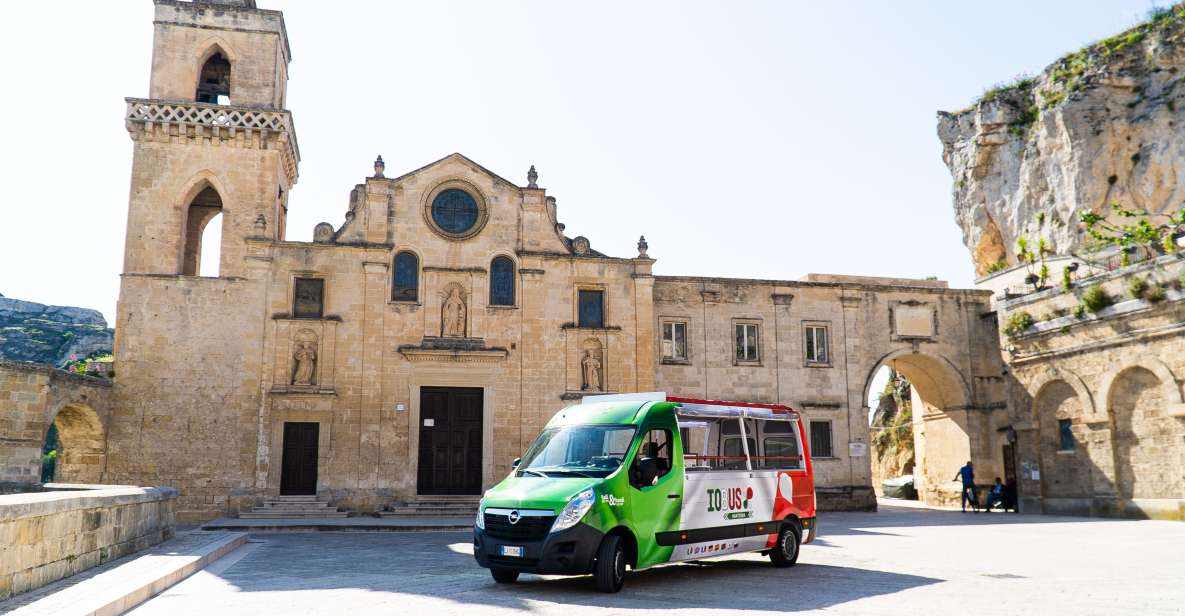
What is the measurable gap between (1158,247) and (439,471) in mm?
23317

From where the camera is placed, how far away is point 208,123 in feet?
89.6

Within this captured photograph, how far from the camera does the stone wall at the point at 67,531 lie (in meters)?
9.16

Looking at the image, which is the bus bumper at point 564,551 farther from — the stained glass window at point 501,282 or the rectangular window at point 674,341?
the rectangular window at point 674,341

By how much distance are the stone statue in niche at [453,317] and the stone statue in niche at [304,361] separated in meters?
3.86

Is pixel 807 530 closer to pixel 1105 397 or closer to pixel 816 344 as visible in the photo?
pixel 1105 397

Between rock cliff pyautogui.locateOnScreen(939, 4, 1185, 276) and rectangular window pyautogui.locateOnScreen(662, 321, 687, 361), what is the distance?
1632cm

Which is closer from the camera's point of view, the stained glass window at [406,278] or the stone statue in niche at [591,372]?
the stained glass window at [406,278]

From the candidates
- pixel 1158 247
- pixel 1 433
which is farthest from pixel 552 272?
pixel 1158 247

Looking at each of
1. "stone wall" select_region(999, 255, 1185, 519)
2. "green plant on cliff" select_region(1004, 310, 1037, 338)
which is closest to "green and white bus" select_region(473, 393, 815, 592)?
"stone wall" select_region(999, 255, 1185, 519)

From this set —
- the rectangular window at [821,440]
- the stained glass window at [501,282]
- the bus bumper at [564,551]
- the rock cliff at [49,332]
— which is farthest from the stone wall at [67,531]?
the rock cliff at [49,332]

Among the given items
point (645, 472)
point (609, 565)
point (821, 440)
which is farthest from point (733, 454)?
point (821, 440)

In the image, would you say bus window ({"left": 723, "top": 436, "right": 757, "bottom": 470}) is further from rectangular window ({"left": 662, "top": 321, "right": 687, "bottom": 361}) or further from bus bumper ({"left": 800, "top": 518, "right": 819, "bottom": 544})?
rectangular window ({"left": 662, "top": 321, "right": 687, "bottom": 361})

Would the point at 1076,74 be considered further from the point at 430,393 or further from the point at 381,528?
the point at 381,528

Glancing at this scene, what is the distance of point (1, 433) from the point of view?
21125 mm
